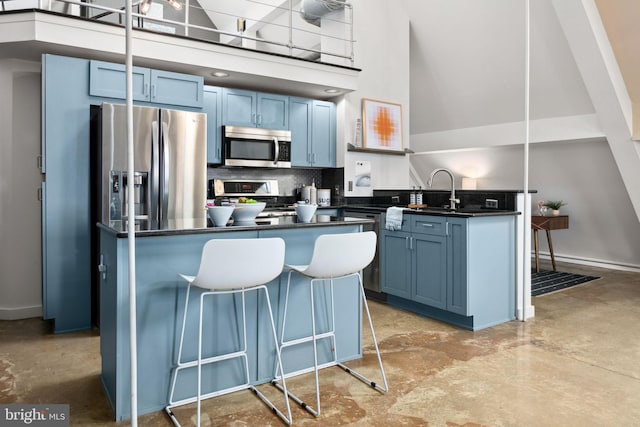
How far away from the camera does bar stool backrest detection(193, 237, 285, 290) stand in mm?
2180

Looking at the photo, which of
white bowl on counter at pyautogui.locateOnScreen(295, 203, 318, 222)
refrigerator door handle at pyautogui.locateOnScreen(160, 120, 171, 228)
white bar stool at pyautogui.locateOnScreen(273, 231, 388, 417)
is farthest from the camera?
refrigerator door handle at pyautogui.locateOnScreen(160, 120, 171, 228)

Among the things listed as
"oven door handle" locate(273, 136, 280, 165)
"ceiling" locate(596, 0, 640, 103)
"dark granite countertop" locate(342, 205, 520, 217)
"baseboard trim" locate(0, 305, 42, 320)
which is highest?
"ceiling" locate(596, 0, 640, 103)

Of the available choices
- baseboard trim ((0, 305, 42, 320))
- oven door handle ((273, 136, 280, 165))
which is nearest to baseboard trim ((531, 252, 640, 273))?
oven door handle ((273, 136, 280, 165))

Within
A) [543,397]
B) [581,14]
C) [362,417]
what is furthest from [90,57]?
[581,14]

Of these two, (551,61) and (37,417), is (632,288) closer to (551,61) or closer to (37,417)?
(551,61)

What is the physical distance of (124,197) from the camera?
3740mm

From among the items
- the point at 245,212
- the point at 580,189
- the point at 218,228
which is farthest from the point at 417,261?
the point at 580,189

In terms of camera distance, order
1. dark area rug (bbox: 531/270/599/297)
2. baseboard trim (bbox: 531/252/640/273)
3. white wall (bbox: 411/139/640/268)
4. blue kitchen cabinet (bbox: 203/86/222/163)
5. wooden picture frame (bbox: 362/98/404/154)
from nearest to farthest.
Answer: blue kitchen cabinet (bbox: 203/86/222/163) < dark area rug (bbox: 531/270/599/297) < wooden picture frame (bbox: 362/98/404/154) < white wall (bbox: 411/139/640/268) < baseboard trim (bbox: 531/252/640/273)

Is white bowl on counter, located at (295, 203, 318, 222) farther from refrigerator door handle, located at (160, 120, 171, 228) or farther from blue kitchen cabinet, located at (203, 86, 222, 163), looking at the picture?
blue kitchen cabinet, located at (203, 86, 222, 163)

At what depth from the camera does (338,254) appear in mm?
2504

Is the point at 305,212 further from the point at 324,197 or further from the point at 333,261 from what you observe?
the point at 324,197

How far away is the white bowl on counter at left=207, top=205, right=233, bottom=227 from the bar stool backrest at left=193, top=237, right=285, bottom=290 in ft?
1.23

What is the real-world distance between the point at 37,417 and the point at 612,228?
6.97m

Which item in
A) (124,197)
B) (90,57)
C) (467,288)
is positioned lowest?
(467,288)
